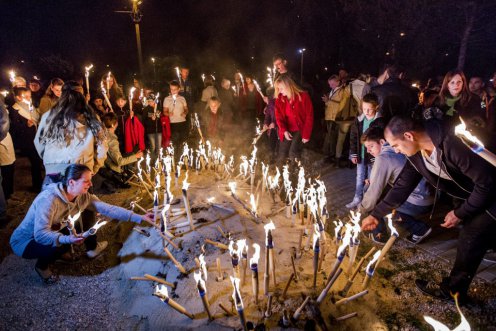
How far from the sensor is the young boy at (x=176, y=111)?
8.34 m

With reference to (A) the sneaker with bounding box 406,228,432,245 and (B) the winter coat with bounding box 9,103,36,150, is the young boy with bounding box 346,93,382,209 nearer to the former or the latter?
(A) the sneaker with bounding box 406,228,432,245

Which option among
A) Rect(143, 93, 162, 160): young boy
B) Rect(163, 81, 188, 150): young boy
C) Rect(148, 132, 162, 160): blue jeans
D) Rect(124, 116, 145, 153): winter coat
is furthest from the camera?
Rect(163, 81, 188, 150): young boy

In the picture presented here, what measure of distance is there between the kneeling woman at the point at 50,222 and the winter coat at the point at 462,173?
3.42m

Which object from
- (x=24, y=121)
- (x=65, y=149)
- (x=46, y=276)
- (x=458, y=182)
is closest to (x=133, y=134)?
(x=24, y=121)

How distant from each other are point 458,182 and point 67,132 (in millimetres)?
4699

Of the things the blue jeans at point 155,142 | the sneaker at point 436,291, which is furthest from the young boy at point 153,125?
the sneaker at point 436,291

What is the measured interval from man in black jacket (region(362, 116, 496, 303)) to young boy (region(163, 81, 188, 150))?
20.0 ft

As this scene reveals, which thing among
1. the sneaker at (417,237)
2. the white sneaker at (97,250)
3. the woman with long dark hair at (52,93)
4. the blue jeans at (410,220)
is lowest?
the white sneaker at (97,250)

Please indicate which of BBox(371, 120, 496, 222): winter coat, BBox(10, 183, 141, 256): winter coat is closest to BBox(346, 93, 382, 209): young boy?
BBox(371, 120, 496, 222): winter coat

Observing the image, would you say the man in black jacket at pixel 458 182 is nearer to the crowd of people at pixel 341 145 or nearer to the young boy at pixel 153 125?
the crowd of people at pixel 341 145

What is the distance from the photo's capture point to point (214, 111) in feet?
30.1

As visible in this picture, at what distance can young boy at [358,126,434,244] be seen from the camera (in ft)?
14.5

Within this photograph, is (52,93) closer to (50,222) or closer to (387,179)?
(50,222)

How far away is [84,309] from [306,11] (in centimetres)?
2031
